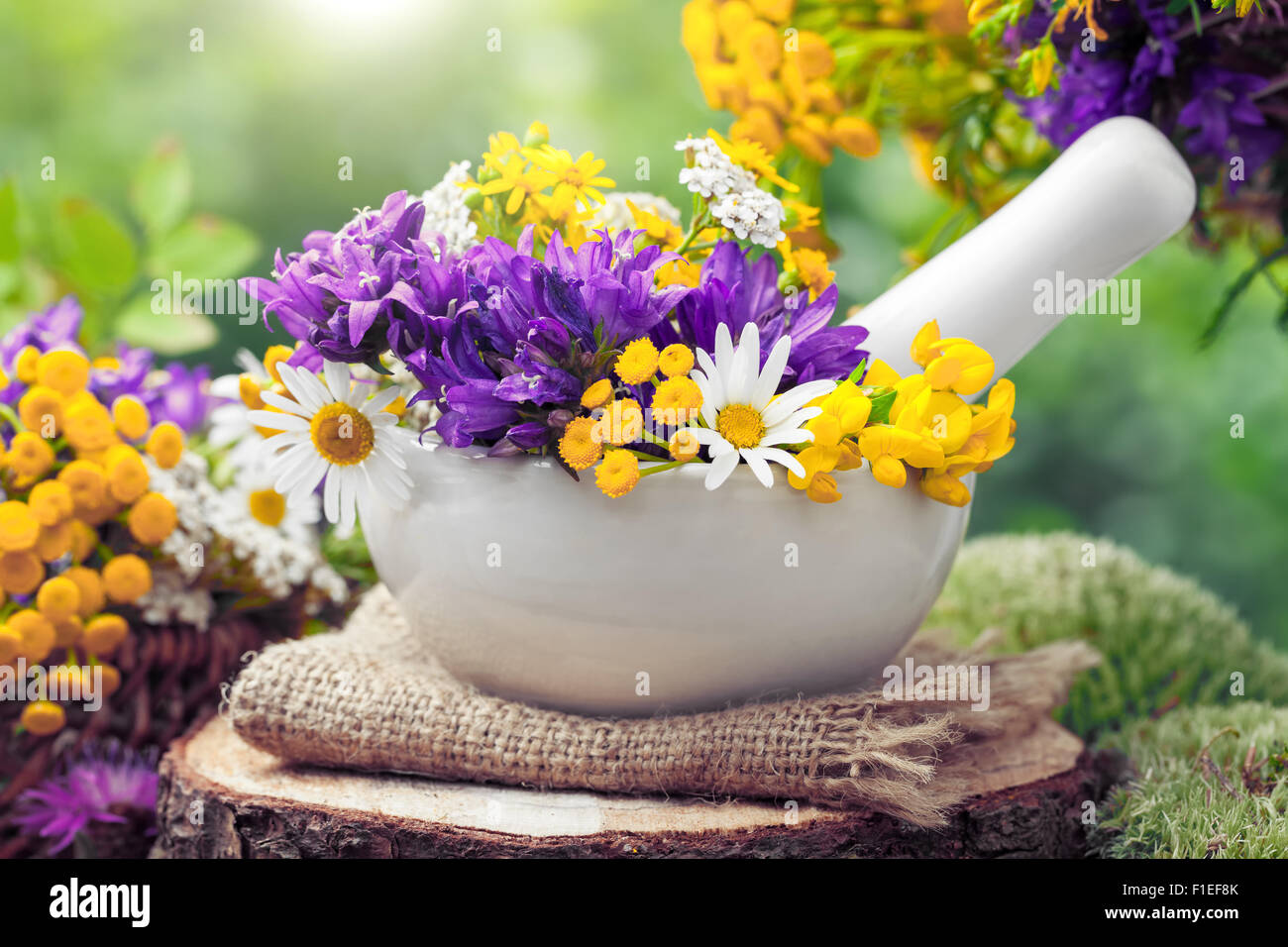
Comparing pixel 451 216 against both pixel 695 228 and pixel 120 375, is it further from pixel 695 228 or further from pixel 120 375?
pixel 120 375

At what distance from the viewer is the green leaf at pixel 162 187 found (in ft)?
2.95

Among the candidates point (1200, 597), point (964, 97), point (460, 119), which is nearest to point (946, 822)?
point (1200, 597)

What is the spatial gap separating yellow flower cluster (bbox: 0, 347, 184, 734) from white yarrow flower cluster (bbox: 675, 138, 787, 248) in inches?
16.2

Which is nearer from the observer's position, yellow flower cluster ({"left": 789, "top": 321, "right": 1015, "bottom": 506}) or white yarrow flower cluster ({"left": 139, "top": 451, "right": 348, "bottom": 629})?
yellow flower cluster ({"left": 789, "top": 321, "right": 1015, "bottom": 506})

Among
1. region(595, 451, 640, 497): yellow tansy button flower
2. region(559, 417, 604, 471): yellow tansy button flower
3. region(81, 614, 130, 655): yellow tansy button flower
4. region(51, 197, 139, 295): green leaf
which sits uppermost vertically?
region(51, 197, 139, 295): green leaf

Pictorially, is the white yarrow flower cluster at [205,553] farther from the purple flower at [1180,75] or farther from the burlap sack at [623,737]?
the purple flower at [1180,75]

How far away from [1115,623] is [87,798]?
776mm

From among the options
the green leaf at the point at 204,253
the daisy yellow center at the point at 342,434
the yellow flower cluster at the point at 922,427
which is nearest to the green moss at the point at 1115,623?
the yellow flower cluster at the point at 922,427

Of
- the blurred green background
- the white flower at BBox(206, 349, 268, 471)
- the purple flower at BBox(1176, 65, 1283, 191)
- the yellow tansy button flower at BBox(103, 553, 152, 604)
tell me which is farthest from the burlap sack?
the blurred green background

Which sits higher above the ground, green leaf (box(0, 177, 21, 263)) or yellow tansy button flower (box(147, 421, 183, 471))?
green leaf (box(0, 177, 21, 263))

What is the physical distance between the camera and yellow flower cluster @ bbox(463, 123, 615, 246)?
0.54m

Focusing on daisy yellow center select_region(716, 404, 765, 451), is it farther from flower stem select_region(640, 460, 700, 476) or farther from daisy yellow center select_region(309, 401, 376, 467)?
daisy yellow center select_region(309, 401, 376, 467)

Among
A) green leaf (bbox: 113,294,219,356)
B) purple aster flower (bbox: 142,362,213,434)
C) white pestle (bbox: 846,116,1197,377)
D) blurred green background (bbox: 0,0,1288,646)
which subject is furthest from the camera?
blurred green background (bbox: 0,0,1288,646)
